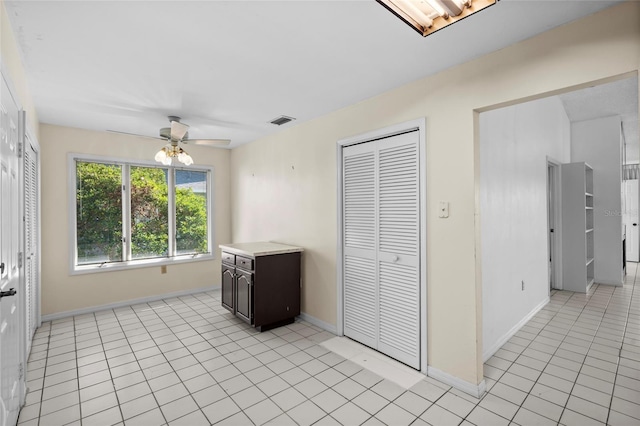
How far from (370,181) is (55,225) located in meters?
3.95

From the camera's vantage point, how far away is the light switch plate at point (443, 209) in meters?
2.43

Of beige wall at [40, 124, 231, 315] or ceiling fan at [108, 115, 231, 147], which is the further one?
beige wall at [40, 124, 231, 315]

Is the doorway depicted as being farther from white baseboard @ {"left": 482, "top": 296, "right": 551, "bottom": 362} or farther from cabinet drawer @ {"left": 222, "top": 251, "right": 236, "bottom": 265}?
cabinet drawer @ {"left": 222, "top": 251, "right": 236, "bottom": 265}

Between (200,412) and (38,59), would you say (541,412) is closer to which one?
(200,412)

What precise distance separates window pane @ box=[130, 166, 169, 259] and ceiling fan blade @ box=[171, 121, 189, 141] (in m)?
1.64

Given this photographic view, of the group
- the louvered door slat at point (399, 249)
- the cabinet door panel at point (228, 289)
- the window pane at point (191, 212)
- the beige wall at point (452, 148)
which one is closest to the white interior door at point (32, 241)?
the window pane at point (191, 212)

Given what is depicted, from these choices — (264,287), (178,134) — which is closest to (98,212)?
(178,134)

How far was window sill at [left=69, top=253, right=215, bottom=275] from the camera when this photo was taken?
13.5 feet

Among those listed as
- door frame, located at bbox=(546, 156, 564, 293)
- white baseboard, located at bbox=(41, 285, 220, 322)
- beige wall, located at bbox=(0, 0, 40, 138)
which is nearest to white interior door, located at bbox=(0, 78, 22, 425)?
beige wall, located at bbox=(0, 0, 40, 138)

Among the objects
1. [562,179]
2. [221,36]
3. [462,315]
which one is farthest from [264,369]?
[562,179]

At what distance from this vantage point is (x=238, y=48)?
211cm

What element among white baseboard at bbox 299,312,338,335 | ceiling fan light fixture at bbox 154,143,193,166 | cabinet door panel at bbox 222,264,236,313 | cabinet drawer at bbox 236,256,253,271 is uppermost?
ceiling fan light fixture at bbox 154,143,193,166

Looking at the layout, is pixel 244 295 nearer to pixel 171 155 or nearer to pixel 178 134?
pixel 171 155

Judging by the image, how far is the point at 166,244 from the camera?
4922mm
